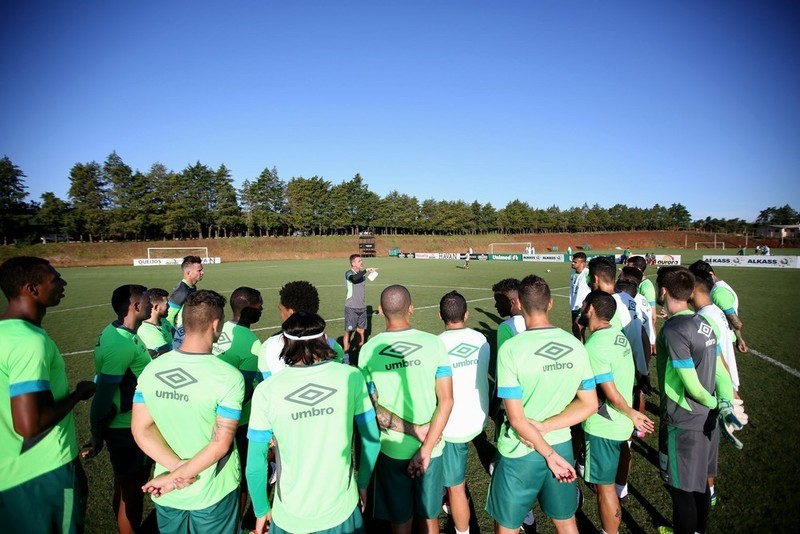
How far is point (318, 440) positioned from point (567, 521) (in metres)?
2.22

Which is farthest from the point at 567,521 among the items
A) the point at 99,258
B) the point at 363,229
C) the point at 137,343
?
the point at 363,229

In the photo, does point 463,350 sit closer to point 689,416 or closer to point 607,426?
point 607,426

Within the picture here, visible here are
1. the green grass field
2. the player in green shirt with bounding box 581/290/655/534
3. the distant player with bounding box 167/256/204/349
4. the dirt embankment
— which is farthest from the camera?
the dirt embankment

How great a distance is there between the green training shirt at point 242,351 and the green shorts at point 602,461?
3.46 metres

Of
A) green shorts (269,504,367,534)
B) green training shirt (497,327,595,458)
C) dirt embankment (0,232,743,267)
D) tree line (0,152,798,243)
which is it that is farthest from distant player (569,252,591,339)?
tree line (0,152,798,243)

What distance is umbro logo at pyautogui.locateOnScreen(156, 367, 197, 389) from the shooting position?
100 inches

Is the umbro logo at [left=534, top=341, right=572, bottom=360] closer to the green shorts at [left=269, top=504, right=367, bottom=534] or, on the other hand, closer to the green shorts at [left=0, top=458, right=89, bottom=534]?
the green shorts at [left=269, top=504, right=367, bottom=534]

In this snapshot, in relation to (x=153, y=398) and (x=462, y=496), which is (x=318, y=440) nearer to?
(x=153, y=398)

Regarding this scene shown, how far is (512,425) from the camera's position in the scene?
2859 mm

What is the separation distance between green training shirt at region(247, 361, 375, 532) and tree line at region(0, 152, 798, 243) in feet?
240

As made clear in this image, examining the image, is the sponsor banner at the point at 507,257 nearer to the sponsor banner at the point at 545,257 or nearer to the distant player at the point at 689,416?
the sponsor banner at the point at 545,257

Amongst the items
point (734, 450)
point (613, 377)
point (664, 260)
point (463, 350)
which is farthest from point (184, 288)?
point (664, 260)

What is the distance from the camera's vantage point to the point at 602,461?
3.49 metres

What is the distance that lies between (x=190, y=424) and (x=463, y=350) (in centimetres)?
227
